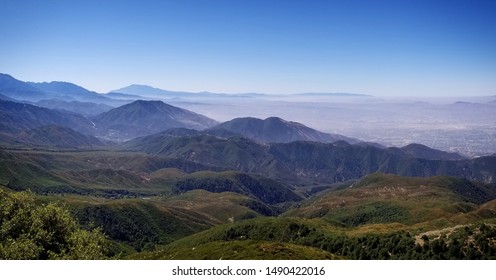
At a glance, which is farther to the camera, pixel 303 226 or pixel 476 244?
Answer: pixel 303 226

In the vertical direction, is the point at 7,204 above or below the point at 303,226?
above

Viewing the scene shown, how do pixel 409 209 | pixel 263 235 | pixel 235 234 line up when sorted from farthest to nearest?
pixel 409 209 → pixel 235 234 → pixel 263 235
